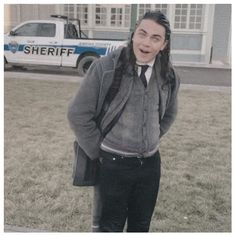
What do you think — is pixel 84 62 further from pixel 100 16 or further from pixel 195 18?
pixel 195 18

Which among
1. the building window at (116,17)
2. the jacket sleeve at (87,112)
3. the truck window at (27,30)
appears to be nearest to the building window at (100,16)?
the building window at (116,17)

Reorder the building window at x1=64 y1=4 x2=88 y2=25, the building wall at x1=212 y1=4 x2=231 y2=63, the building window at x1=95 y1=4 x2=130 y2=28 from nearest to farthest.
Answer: the building wall at x1=212 y1=4 x2=231 y2=63 → the building window at x1=95 y1=4 x2=130 y2=28 → the building window at x1=64 y1=4 x2=88 y2=25

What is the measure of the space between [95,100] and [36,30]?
11.0 m

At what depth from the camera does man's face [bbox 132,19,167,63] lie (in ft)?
7.00

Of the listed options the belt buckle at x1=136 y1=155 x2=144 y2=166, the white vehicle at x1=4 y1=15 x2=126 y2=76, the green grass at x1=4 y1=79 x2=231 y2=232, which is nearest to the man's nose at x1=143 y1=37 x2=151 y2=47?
the belt buckle at x1=136 y1=155 x2=144 y2=166

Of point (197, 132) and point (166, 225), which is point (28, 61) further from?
point (166, 225)

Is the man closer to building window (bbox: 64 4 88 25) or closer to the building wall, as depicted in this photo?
the building wall

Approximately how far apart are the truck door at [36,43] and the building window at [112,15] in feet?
19.0

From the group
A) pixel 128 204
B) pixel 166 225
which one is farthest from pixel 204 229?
pixel 128 204

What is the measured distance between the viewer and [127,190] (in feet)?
7.57

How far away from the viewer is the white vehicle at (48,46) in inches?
489

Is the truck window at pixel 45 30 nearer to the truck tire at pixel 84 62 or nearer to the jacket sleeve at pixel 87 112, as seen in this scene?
the truck tire at pixel 84 62

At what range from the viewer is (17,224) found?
3475 millimetres

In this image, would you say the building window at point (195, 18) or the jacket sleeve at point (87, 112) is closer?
the jacket sleeve at point (87, 112)
